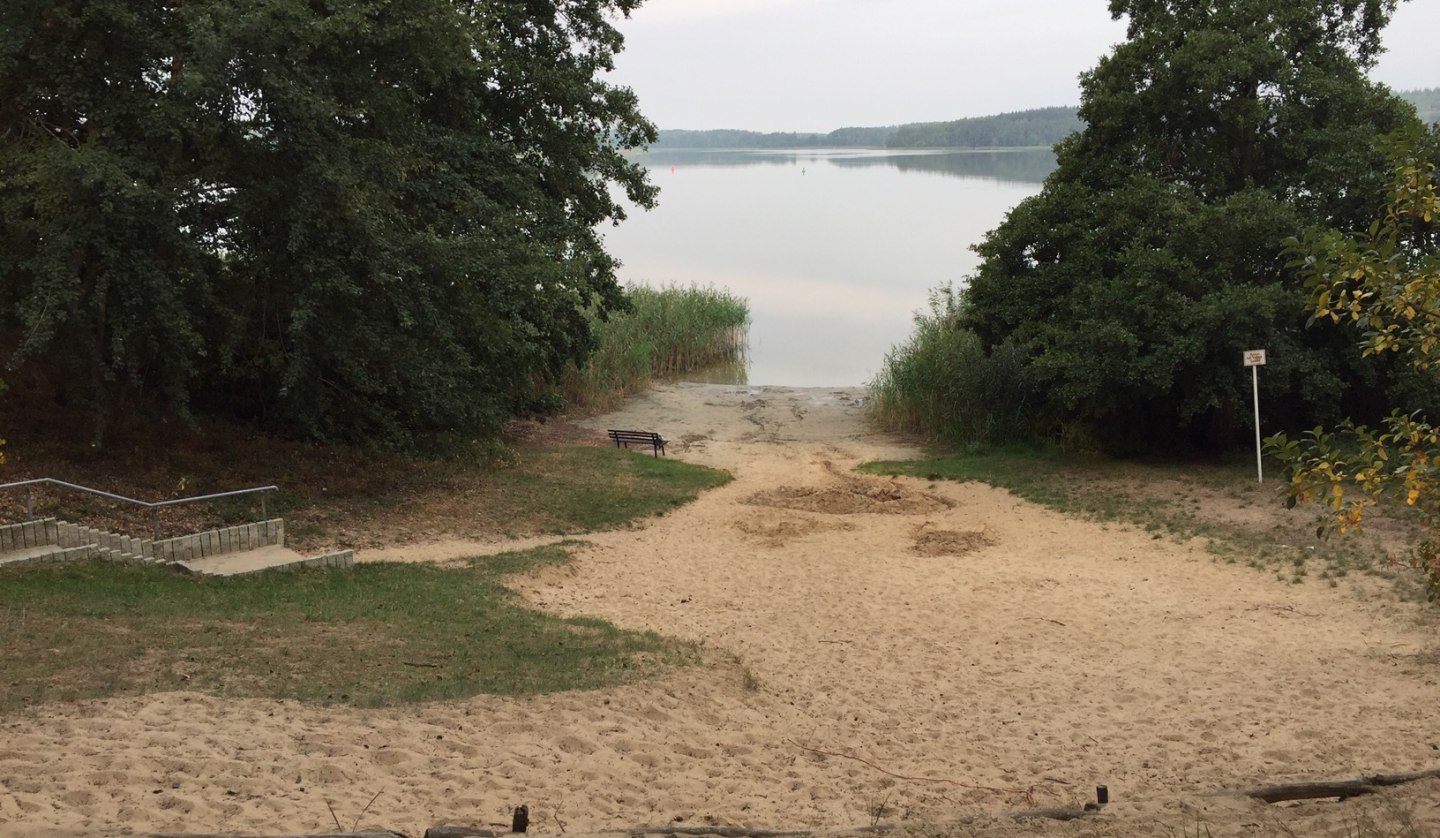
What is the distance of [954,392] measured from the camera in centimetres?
2703

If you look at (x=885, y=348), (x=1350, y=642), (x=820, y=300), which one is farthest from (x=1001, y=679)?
(x=820, y=300)

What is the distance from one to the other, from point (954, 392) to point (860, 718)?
17848 mm

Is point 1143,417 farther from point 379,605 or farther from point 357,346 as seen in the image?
point 379,605

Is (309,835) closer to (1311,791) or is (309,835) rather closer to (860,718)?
(860,718)

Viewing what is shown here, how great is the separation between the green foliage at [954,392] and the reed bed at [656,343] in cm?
696

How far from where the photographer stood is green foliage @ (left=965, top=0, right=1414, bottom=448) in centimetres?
2072

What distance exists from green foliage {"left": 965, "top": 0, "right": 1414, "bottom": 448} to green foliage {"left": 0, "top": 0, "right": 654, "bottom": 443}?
8.86 m

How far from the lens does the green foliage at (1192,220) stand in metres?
20.7

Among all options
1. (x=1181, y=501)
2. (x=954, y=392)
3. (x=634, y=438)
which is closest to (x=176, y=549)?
(x=634, y=438)

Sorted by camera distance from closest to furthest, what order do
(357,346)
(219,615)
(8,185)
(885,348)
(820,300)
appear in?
(219,615)
(8,185)
(357,346)
(885,348)
(820,300)

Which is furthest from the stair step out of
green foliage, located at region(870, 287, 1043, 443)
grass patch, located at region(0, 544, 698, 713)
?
green foliage, located at region(870, 287, 1043, 443)

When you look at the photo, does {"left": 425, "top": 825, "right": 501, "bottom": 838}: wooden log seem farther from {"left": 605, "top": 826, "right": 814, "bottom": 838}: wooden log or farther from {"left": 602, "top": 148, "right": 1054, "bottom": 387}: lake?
{"left": 602, "top": 148, "right": 1054, "bottom": 387}: lake

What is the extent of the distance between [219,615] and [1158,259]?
53.2 ft

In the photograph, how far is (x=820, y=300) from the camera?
59.6 meters
